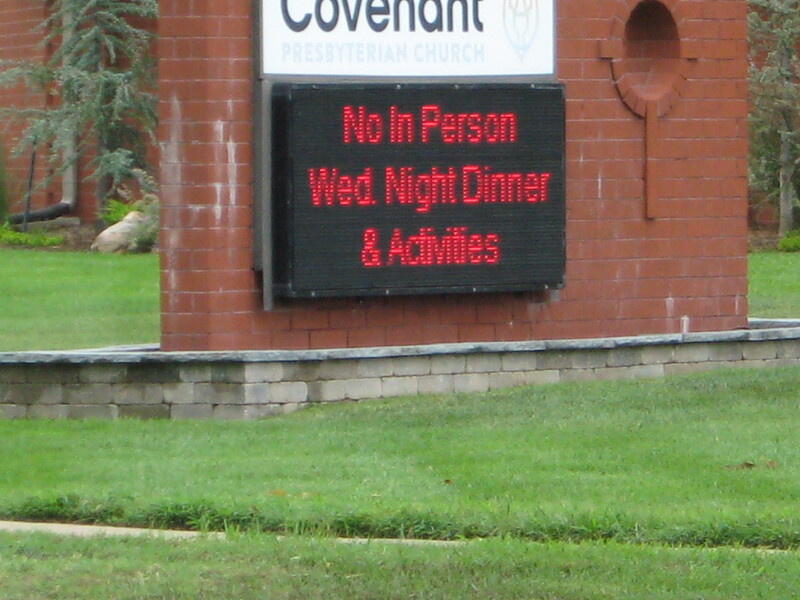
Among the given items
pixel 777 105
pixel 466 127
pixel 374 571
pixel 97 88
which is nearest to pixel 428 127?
pixel 466 127

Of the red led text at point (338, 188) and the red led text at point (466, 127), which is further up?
the red led text at point (466, 127)

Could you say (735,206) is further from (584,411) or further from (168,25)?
(168,25)

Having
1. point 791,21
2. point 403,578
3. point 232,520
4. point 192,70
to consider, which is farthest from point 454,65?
point 791,21

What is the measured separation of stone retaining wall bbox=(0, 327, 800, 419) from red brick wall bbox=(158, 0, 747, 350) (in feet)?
0.99

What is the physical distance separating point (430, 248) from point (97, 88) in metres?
15.8

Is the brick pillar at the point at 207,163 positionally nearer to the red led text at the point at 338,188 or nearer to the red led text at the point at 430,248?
the red led text at the point at 338,188

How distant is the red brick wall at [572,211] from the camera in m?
12.3

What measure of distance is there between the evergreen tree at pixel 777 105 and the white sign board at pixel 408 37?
14266 mm

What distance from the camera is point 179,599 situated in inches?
257

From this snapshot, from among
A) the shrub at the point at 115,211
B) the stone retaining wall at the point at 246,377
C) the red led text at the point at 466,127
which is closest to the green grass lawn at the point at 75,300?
the shrub at the point at 115,211

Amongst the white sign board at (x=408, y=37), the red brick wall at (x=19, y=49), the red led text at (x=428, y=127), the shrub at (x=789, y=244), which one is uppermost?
the red brick wall at (x=19, y=49)

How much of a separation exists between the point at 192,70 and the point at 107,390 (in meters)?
2.39

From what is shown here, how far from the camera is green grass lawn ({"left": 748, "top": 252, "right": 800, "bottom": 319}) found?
60.4 ft

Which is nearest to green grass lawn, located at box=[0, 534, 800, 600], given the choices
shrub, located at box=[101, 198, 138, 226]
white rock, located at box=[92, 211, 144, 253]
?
white rock, located at box=[92, 211, 144, 253]
